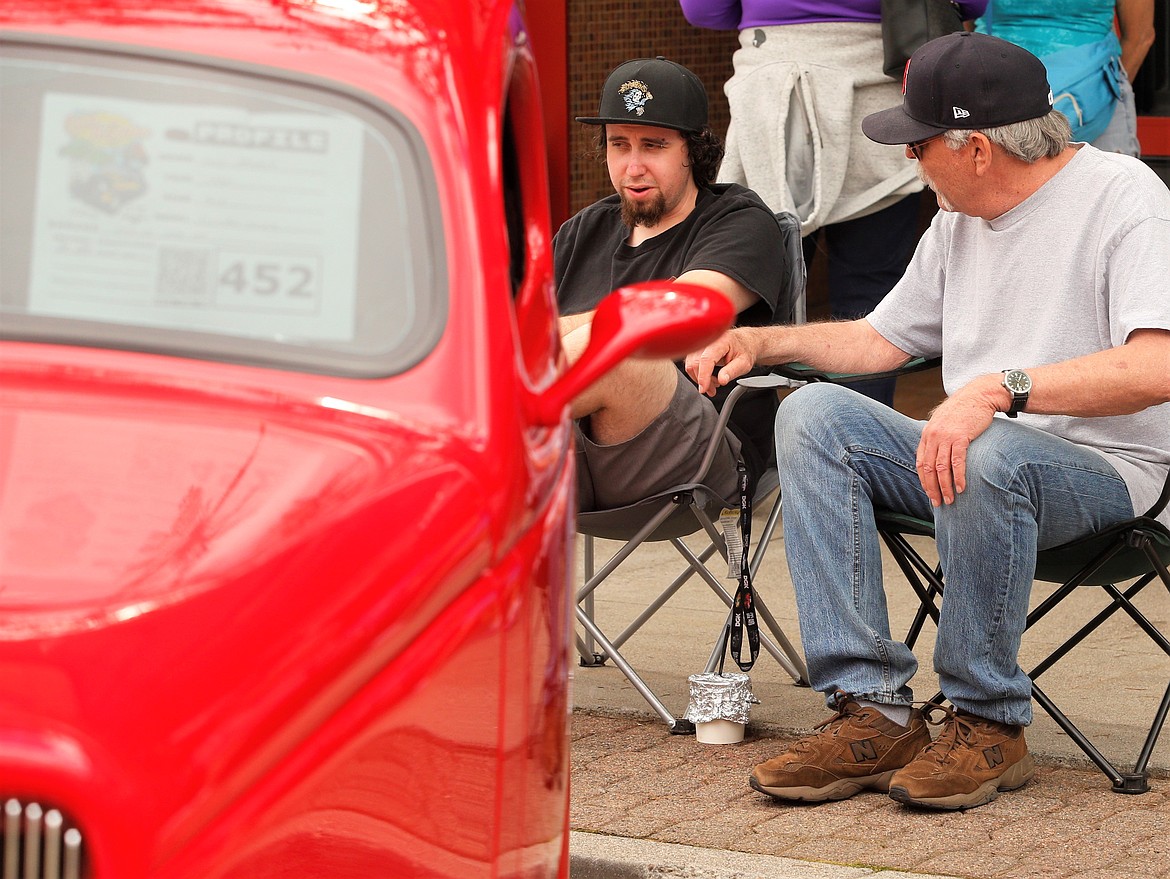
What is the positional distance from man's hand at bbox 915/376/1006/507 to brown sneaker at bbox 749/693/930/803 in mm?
547

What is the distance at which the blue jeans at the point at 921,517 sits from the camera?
3928mm

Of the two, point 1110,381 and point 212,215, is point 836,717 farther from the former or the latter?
point 212,215

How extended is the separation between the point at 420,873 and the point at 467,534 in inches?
15.4

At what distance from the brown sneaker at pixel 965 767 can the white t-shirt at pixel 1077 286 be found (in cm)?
60

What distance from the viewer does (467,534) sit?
219cm

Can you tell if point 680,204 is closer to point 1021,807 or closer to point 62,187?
point 1021,807

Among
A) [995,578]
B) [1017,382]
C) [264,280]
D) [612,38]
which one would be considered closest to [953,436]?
[1017,382]

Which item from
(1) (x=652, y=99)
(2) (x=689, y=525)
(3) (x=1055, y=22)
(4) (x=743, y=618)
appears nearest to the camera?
(4) (x=743, y=618)

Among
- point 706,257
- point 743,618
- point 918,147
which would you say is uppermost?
point 918,147

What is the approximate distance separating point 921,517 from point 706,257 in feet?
3.81

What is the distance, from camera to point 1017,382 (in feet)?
13.0

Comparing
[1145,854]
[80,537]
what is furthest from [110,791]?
[1145,854]

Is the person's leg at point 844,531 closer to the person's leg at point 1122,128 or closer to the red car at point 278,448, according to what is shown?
the red car at point 278,448

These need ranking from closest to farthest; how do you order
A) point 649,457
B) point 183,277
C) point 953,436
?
point 183,277 < point 953,436 < point 649,457
